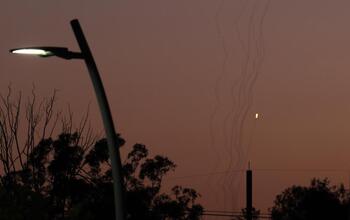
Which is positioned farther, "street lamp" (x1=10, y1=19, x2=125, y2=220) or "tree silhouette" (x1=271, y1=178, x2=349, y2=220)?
"tree silhouette" (x1=271, y1=178, x2=349, y2=220)

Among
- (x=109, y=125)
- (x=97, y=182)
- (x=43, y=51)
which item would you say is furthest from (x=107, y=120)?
(x=97, y=182)

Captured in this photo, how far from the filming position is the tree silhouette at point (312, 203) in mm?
71000

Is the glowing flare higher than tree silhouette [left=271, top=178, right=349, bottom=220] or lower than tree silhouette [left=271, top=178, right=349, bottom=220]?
lower

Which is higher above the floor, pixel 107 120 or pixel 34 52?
pixel 34 52

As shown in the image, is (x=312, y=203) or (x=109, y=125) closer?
(x=109, y=125)

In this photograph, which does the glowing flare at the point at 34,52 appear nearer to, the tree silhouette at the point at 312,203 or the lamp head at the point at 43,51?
the lamp head at the point at 43,51

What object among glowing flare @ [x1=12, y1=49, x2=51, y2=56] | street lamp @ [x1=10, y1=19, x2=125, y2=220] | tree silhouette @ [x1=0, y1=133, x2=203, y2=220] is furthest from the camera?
tree silhouette @ [x1=0, y1=133, x2=203, y2=220]

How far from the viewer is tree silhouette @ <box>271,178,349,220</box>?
2795 inches

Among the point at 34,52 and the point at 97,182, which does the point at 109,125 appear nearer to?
the point at 34,52

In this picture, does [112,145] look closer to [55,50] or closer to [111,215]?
[55,50]

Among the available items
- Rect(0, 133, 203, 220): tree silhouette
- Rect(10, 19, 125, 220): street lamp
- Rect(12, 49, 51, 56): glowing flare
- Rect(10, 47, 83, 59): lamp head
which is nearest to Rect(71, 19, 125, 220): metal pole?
Rect(10, 19, 125, 220): street lamp

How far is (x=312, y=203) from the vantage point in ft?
239

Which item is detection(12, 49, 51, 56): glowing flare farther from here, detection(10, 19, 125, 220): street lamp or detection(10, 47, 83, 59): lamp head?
detection(10, 19, 125, 220): street lamp

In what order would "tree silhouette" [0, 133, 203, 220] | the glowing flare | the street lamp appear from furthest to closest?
"tree silhouette" [0, 133, 203, 220] → the street lamp → the glowing flare
